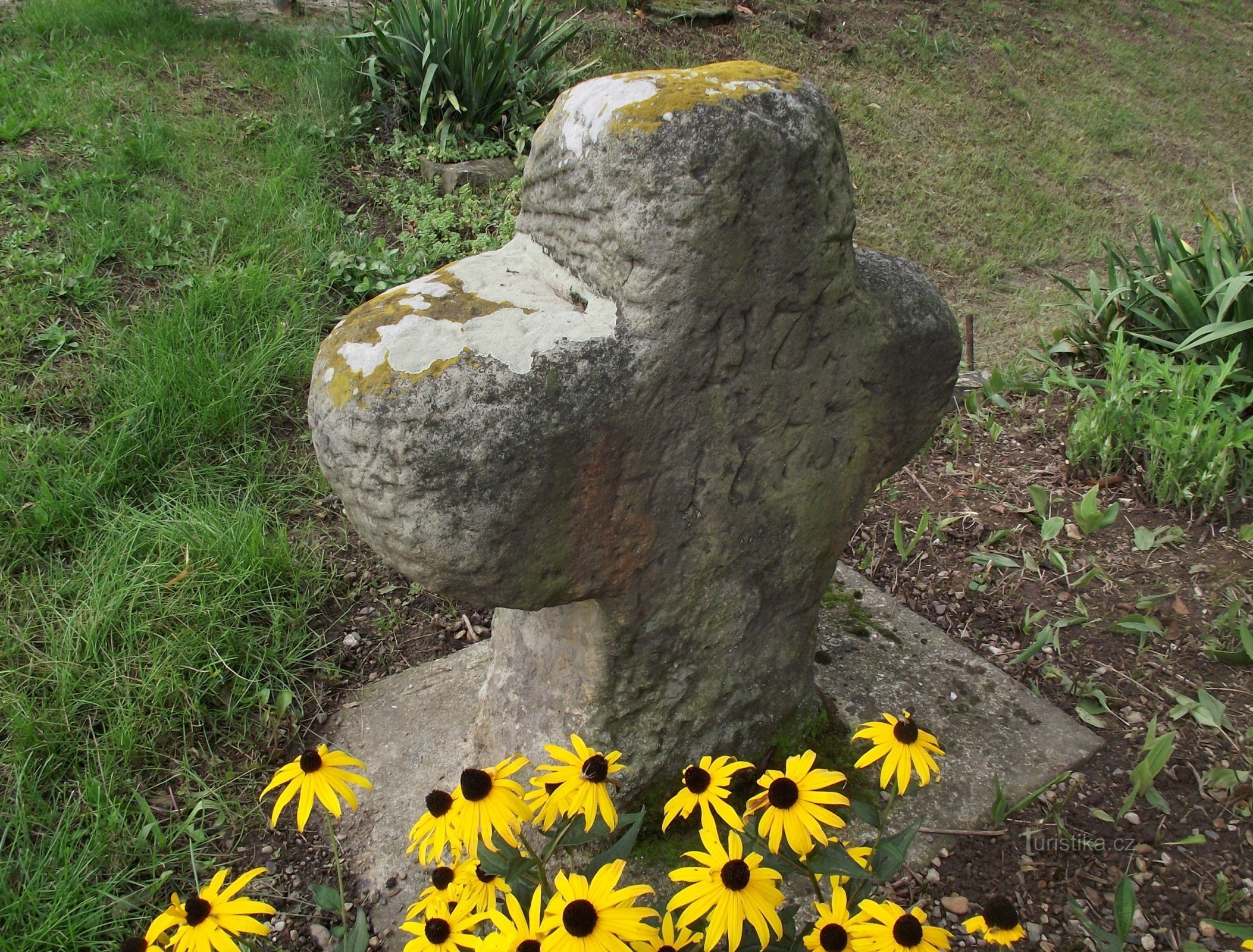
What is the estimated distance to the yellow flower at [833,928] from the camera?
4.00 ft

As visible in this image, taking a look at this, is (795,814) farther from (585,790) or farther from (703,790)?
(585,790)

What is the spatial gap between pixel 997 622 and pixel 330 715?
6.61 ft

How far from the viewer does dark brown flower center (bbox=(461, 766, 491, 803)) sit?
Answer: 134cm

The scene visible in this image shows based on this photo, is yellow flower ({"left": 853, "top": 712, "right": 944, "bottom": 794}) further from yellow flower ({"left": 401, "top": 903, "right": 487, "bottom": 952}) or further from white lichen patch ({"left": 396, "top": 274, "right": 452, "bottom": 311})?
white lichen patch ({"left": 396, "top": 274, "right": 452, "bottom": 311})

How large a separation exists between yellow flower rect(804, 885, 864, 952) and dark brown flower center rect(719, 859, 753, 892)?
13cm

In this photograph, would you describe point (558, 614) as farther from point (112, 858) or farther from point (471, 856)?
point (112, 858)

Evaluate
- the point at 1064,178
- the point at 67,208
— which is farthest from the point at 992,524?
the point at 1064,178

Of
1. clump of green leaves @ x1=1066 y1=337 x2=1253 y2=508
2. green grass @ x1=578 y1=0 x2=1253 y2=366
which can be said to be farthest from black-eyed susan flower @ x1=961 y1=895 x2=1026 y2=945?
green grass @ x1=578 y1=0 x2=1253 y2=366

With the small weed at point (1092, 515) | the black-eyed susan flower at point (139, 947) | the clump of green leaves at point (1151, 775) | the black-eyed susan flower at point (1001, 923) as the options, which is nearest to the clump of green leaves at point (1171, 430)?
the small weed at point (1092, 515)

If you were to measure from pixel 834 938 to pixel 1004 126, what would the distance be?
22.7ft

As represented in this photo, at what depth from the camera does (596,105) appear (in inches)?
63.7

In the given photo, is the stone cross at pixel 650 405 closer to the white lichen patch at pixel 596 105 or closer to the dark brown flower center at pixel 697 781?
the white lichen patch at pixel 596 105

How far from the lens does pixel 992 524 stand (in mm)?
3314

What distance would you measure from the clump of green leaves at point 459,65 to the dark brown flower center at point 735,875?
4391mm
